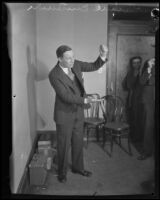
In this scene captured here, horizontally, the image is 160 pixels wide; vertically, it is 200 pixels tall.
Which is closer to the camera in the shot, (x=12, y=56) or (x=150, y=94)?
(x=12, y=56)

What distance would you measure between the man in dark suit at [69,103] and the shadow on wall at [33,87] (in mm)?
55

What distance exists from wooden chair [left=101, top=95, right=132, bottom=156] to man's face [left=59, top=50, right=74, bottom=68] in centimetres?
28

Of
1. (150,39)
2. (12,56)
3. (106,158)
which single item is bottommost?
(106,158)

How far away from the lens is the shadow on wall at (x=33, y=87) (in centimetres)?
119

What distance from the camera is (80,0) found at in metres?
1.17

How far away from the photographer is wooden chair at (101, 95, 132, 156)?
4.02ft

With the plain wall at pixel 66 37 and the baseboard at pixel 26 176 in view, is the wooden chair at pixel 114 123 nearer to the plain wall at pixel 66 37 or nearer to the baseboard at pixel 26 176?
the plain wall at pixel 66 37

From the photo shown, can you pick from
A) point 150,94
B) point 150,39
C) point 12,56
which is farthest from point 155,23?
point 12,56

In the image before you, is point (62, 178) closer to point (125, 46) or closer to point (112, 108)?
point (112, 108)

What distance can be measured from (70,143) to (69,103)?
22 cm

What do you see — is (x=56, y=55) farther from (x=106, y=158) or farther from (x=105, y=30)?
(x=106, y=158)

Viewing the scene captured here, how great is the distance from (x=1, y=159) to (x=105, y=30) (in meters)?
0.89

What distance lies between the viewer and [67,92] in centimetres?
119

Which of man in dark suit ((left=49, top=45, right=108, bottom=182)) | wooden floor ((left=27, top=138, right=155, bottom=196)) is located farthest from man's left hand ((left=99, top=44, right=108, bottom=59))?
wooden floor ((left=27, top=138, right=155, bottom=196))
